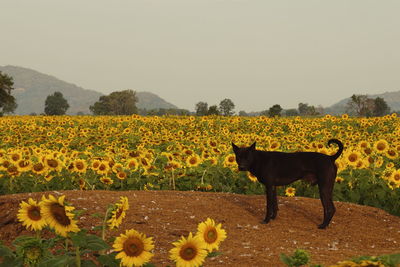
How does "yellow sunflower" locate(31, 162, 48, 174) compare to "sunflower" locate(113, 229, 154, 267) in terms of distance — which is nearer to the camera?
"sunflower" locate(113, 229, 154, 267)

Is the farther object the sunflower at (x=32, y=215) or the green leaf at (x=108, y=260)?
the sunflower at (x=32, y=215)

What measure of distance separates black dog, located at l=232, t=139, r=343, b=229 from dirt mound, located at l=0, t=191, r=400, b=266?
46cm

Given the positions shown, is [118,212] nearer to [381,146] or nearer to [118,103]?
[381,146]

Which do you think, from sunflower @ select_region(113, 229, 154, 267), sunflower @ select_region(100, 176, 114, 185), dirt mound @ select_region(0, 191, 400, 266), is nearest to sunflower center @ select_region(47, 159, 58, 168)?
dirt mound @ select_region(0, 191, 400, 266)

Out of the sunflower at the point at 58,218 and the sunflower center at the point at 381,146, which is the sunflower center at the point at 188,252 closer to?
the sunflower at the point at 58,218

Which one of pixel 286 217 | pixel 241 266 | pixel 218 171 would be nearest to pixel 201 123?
pixel 218 171

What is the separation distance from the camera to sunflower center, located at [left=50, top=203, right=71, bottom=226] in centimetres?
282

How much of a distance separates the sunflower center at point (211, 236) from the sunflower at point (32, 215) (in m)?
1.05

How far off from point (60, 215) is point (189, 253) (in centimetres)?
84

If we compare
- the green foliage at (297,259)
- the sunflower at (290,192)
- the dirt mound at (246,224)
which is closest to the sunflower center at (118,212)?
the green foliage at (297,259)

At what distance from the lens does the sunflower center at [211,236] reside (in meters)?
3.02

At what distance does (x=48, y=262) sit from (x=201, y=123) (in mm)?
19851

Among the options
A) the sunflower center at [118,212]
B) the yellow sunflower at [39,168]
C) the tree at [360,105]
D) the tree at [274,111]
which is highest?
the tree at [360,105]

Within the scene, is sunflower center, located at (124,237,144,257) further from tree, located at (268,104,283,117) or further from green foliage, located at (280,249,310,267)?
tree, located at (268,104,283,117)
